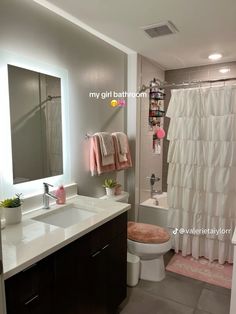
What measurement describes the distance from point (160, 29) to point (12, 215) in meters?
1.86

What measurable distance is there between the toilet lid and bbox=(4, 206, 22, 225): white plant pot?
1106mm

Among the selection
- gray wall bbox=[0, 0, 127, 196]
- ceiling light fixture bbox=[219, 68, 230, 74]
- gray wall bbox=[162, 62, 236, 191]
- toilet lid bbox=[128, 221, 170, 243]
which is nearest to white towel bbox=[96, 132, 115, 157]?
gray wall bbox=[0, 0, 127, 196]

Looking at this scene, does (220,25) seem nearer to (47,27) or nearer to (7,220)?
(47,27)

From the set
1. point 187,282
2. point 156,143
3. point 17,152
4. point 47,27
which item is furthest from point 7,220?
point 156,143

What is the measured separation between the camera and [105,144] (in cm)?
227

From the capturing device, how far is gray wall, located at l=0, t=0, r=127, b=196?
161 cm

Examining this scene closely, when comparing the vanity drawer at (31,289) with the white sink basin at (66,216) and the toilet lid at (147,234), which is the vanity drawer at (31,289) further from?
the toilet lid at (147,234)

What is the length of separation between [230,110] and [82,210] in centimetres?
171

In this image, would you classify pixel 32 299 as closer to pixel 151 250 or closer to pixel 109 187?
pixel 151 250

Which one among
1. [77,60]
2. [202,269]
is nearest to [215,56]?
[77,60]

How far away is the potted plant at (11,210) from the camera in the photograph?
1463mm

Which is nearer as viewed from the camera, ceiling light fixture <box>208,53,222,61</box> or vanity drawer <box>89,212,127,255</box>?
vanity drawer <box>89,212,127,255</box>

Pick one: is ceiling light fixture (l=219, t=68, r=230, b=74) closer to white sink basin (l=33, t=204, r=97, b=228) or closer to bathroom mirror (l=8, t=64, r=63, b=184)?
bathroom mirror (l=8, t=64, r=63, b=184)

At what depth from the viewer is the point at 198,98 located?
8.27ft
